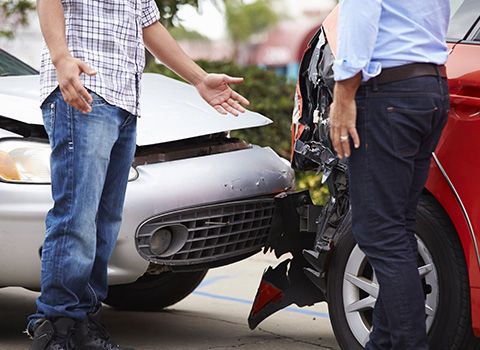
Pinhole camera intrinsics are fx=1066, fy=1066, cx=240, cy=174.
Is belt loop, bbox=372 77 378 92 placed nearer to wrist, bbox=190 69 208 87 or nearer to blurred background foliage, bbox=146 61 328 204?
wrist, bbox=190 69 208 87

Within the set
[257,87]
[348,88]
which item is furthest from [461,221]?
[257,87]

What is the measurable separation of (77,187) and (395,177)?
3.93ft

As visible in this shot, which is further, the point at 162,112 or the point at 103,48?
the point at 162,112

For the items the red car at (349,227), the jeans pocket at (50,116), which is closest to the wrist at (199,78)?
the red car at (349,227)

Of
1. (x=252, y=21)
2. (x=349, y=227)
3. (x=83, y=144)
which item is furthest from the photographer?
(x=252, y=21)

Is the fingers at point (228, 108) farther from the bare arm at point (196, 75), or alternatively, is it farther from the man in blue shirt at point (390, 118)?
the man in blue shirt at point (390, 118)

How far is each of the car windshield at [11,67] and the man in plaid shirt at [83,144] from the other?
151cm

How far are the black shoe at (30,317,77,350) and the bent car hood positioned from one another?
2.66ft

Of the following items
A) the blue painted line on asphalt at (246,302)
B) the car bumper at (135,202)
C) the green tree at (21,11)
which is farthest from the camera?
the green tree at (21,11)

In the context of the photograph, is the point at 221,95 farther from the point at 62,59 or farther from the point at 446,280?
the point at 446,280

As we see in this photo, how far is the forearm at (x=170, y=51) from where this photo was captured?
424cm

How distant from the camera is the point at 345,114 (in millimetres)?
3174

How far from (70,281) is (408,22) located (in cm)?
156

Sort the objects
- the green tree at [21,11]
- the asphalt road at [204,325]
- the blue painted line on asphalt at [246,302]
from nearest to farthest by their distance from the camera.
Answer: the asphalt road at [204,325]
the blue painted line on asphalt at [246,302]
the green tree at [21,11]
